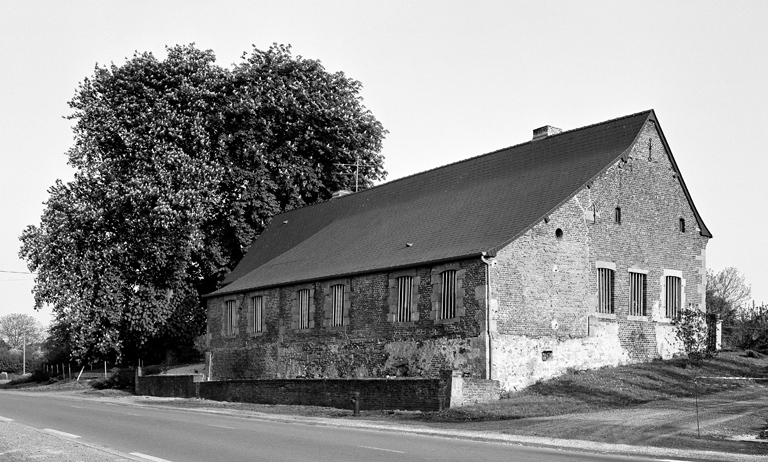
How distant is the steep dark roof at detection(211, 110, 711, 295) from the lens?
31422 millimetres

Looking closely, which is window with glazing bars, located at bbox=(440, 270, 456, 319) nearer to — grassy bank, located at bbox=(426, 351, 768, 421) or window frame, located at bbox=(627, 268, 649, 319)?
grassy bank, located at bbox=(426, 351, 768, 421)

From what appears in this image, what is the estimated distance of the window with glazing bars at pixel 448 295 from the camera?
98.6 ft

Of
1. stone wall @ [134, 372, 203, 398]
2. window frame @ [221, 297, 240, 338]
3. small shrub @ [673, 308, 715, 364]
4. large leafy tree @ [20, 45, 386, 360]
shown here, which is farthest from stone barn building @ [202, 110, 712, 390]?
large leafy tree @ [20, 45, 386, 360]

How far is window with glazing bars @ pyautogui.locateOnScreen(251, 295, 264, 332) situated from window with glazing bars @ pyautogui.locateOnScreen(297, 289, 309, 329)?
353 centimetres

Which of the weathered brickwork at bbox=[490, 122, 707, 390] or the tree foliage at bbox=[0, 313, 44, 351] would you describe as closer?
the weathered brickwork at bbox=[490, 122, 707, 390]

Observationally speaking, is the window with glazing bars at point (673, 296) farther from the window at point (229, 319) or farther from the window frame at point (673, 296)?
the window at point (229, 319)

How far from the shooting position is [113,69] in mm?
50750

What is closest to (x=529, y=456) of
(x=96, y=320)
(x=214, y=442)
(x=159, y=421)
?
(x=214, y=442)

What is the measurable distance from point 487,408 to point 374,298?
29.4 ft

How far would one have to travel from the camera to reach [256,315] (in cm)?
Result: 4144

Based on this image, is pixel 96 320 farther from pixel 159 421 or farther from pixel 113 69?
pixel 159 421

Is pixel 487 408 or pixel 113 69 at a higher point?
pixel 113 69

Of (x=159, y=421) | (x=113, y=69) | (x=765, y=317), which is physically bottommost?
(x=159, y=421)

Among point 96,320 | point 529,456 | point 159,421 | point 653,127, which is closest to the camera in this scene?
point 529,456
